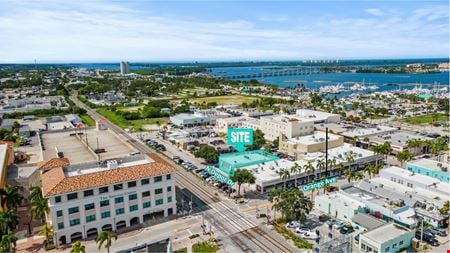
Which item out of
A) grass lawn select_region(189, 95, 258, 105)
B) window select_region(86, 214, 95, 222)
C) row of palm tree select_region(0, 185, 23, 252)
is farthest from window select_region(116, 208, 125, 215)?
grass lawn select_region(189, 95, 258, 105)

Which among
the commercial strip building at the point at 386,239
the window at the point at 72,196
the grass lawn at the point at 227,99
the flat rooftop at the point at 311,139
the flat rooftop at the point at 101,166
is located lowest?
the commercial strip building at the point at 386,239

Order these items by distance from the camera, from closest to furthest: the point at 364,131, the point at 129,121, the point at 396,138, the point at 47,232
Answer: the point at 47,232 → the point at 396,138 → the point at 364,131 → the point at 129,121

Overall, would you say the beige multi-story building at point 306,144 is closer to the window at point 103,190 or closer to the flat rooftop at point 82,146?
the flat rooftop at point 82,146

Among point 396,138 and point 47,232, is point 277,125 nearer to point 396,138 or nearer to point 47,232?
point 396,138

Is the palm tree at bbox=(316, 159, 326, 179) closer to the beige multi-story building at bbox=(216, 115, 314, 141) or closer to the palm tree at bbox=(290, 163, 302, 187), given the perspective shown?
the palm tree at bbox=(290, 163, 302, 187)

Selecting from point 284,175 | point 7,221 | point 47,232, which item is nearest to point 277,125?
point 284,175

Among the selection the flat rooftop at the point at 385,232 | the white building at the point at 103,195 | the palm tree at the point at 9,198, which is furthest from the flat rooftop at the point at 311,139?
the palm tree at the point at 9,198
